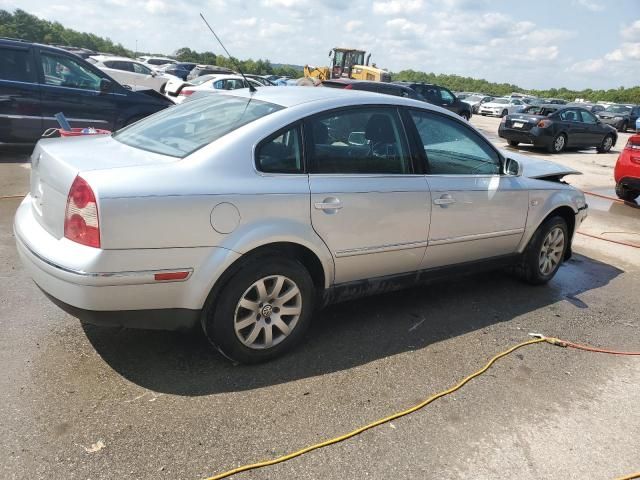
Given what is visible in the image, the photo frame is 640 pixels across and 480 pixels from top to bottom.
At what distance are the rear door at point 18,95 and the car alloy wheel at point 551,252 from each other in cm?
793

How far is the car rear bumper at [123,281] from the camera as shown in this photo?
2.71 m

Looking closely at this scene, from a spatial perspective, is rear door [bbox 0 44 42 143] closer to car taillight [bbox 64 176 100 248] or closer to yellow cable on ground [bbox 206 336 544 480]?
car taillight [bbox 64 176 100 248]

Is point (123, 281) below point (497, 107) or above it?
above

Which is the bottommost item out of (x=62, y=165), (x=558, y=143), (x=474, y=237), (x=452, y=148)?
(x=558, y=143)

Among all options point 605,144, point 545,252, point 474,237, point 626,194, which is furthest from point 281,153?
point 605,144

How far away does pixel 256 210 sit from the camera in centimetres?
304

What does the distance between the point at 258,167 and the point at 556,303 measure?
3098 millimetres

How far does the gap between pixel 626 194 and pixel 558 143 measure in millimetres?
7710

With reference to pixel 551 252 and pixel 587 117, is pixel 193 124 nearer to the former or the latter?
pixel 551 252

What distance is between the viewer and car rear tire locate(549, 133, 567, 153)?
55.0ft

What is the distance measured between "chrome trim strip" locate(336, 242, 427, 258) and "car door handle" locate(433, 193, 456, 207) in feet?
1.01

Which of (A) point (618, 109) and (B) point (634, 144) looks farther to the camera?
(A) point (618, 109)

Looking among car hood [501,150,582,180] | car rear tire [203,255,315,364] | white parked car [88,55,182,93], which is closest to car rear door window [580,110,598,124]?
white parked car [88,55,182,93]

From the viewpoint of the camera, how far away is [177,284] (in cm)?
288
